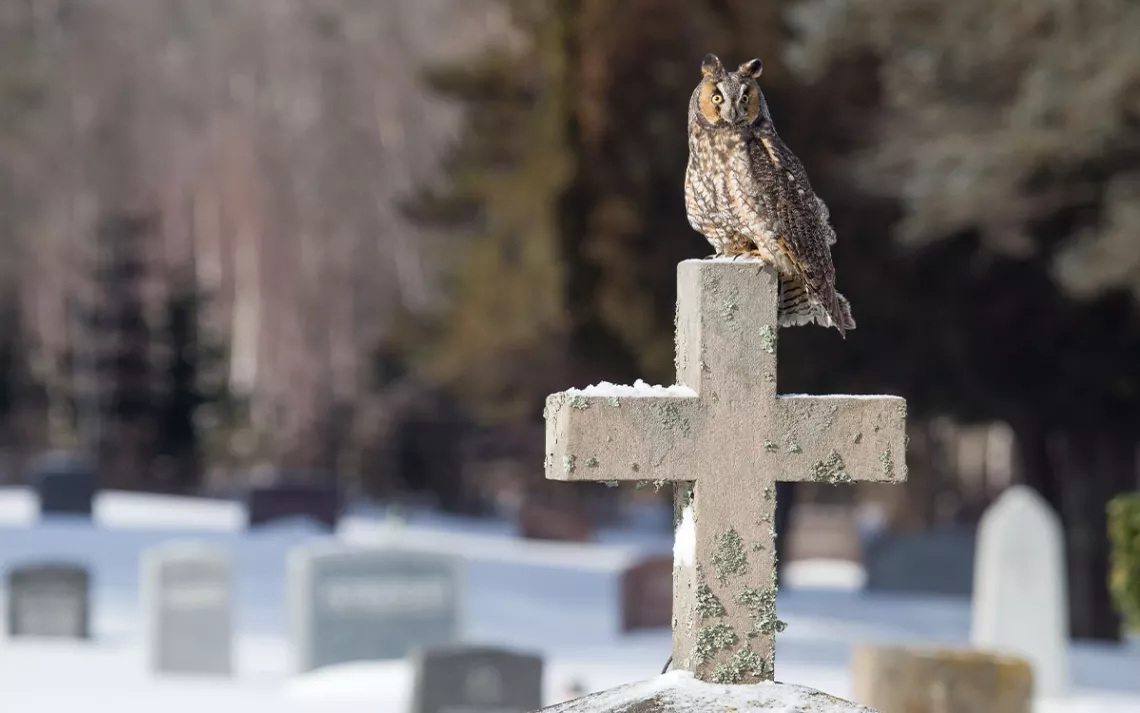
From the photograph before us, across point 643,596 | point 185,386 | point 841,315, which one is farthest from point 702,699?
point 185,386

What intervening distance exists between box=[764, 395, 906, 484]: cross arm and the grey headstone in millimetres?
18859

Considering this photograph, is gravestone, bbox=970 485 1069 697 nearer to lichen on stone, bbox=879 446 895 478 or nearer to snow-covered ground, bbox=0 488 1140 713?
snow-covered ground, bbox=0 488 1140 713

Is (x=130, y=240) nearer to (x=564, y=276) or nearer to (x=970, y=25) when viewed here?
(x=564, y=276)

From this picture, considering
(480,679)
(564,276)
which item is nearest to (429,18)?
(564,276)

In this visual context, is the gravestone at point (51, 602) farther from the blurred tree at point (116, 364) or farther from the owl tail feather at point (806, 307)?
the blurred tree at point (116, 364)

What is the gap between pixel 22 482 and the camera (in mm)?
37719

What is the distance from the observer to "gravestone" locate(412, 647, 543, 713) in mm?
10750

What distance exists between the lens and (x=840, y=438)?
432 centimetres

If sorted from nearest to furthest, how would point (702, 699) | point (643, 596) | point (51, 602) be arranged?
1. point (702, 699)
2. point (51, 602)
3. point (643, 596)

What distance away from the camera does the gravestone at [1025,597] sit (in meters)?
12.7

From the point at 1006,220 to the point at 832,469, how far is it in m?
11.0

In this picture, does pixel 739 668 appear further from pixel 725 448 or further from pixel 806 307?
pixel 806 307

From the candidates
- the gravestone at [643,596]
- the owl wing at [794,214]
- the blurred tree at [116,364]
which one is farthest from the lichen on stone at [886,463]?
the blurred tree at [116,364]

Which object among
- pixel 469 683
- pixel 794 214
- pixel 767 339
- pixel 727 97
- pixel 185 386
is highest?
pixel 185 386
